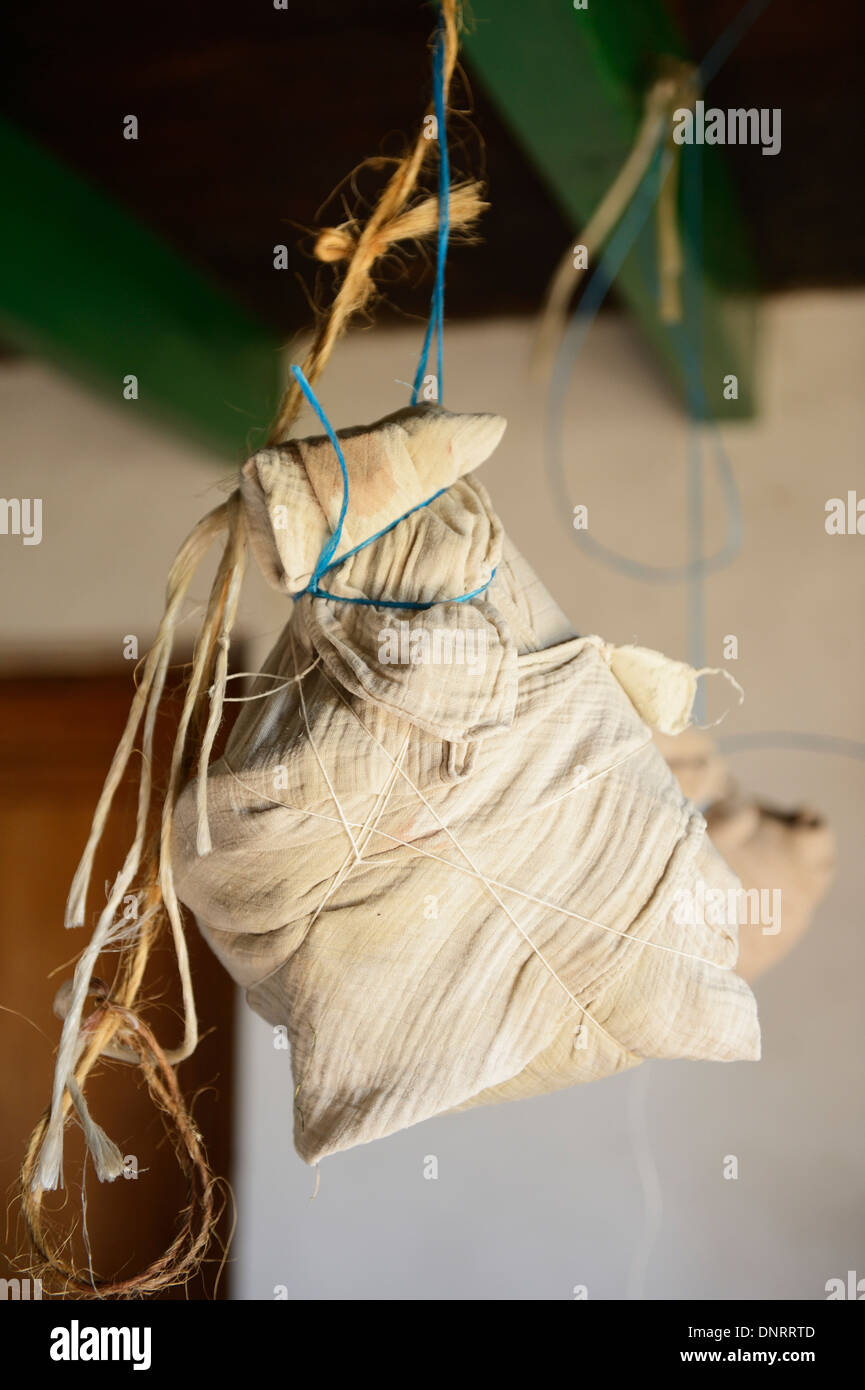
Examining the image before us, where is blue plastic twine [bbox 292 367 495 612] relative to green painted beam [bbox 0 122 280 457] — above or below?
below

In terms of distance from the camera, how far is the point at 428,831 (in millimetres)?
571

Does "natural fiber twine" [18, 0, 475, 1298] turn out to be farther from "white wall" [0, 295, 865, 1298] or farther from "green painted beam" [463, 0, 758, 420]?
"white wall" [0, 295, 865, 1298]

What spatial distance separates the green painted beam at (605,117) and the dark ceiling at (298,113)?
0.07 m

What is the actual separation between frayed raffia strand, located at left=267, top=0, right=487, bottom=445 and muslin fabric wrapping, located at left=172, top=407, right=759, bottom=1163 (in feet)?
0.25

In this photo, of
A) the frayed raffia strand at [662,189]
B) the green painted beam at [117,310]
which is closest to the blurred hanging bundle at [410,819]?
the frayed raffia strand at [662,189]

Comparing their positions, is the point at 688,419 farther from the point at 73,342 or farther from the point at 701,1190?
the point at 701,1190

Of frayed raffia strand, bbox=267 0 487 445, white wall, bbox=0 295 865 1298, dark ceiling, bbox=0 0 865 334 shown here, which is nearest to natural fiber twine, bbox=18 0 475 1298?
frayed raffia strand, bbox=267 0 487 445

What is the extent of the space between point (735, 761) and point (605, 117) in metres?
0.95

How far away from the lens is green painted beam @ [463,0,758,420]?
97cm

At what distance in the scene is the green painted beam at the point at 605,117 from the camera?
0.97 meters

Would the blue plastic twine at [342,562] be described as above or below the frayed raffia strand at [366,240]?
below

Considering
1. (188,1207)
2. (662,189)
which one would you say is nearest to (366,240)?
(188,1207)

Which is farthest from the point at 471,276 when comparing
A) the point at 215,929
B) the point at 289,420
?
the point at 215,929

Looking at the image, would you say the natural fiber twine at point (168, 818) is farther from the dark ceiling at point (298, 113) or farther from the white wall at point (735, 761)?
the white wall at point (735, 761)
